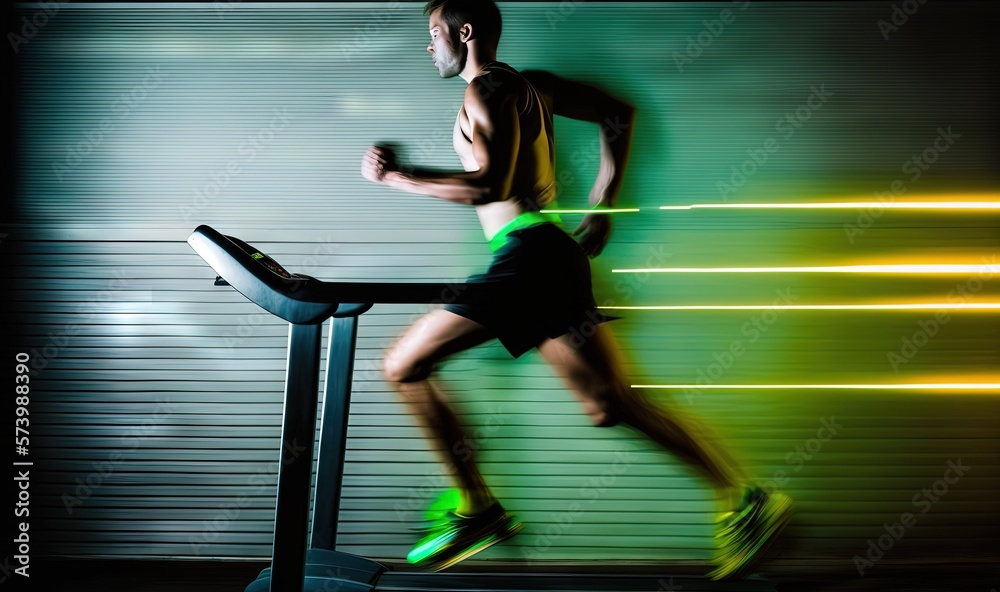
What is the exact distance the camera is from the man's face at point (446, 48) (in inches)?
77.9

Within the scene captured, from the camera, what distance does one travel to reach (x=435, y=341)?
5.86 feet

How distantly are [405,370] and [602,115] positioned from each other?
1.24 meters

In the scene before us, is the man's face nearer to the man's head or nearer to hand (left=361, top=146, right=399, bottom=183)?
the man's head

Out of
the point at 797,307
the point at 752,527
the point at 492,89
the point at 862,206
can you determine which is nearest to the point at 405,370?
the point at 492,89

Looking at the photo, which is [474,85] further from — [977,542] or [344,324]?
[977,542]

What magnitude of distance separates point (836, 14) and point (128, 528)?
3.35 metres

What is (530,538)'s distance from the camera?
7.62ft

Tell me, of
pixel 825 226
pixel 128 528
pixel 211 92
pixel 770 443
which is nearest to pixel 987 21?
pixel 825 226

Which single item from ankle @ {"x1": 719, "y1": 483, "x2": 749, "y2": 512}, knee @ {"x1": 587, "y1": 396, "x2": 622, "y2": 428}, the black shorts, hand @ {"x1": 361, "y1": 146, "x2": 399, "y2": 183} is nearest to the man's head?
hand @ {"x1": 361, "y1": 146, "x2": 399, "y2": 183}

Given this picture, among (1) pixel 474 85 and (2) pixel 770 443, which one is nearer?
(1) pixel 474 85

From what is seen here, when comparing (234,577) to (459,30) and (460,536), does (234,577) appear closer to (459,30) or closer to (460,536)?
(460,536)

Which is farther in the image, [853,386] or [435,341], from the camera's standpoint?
[853,386]

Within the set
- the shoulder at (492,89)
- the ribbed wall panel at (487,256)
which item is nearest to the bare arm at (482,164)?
the shoulder at (492,89)

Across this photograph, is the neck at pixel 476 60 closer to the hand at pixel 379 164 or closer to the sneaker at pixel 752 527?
the hand at pixel 379 164
